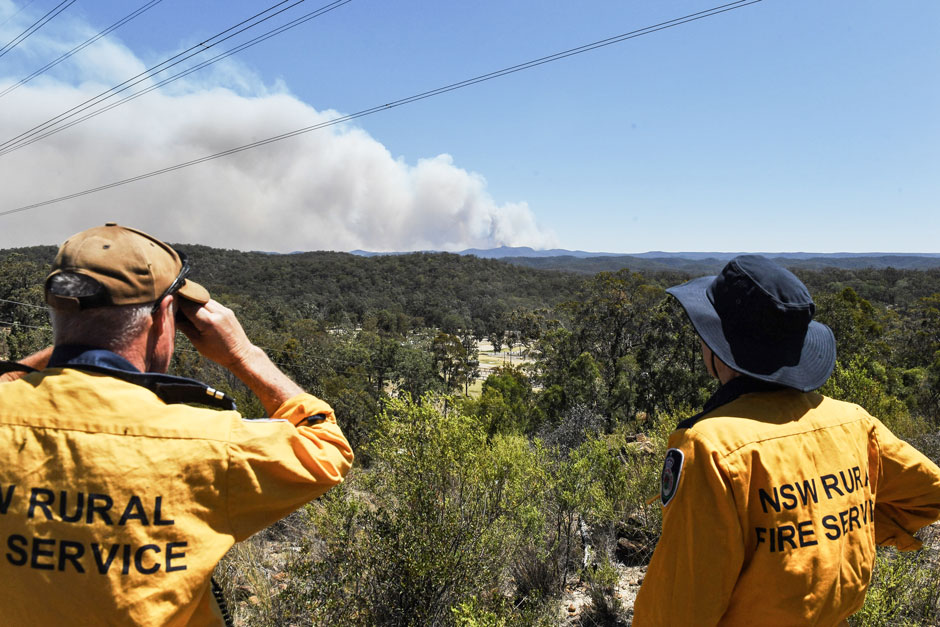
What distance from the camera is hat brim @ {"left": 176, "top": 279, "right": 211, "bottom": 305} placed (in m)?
1.29

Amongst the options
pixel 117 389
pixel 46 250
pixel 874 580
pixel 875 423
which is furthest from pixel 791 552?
pixel 46 250

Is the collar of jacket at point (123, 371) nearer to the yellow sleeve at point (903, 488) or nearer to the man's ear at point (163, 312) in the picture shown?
the man's ear at point (163, 312)

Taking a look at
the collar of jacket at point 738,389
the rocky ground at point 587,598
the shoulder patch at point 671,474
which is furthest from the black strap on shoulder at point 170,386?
the rocky ground at point 587,598

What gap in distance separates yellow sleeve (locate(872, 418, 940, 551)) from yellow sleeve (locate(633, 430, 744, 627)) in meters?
0.69

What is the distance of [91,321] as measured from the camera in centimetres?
111

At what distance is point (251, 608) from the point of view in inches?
151

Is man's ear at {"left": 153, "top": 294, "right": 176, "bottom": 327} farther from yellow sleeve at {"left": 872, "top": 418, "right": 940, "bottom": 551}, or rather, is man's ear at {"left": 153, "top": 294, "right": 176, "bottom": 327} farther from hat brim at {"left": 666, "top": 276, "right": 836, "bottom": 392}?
yellow sleeve at {"left": 872, "top": 418, "right": 940, "bottom": 551}

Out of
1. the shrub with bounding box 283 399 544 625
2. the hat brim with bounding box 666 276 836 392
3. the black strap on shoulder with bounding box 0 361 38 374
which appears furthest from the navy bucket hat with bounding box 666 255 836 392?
the shrub with bounding box 283 399 544 625

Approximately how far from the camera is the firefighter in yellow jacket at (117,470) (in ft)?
3.25

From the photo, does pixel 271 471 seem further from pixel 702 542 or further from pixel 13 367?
pixel 702 542

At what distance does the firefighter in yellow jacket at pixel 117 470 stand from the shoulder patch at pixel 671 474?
901 mm

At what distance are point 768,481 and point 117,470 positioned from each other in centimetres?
154

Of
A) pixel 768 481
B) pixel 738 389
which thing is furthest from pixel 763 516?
pixel 738 389

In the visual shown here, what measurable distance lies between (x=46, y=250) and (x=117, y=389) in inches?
4837
